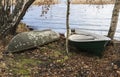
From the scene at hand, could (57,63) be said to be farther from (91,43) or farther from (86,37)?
(86,37)

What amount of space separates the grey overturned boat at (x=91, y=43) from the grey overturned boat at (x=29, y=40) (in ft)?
3.30

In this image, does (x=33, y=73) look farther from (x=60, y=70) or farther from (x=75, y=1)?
(x=75, y=1)

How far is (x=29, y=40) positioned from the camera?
11625 millimetres

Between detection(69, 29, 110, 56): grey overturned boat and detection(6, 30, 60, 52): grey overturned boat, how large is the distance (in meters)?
1.01

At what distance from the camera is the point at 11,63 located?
397 inches

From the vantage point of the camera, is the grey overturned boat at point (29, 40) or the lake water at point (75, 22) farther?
the lake water at point (75, 22)

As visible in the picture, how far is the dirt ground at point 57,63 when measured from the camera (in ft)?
31.3

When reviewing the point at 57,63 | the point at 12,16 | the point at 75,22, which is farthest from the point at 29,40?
the point at 75,22

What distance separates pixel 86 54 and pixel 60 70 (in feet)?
6.62

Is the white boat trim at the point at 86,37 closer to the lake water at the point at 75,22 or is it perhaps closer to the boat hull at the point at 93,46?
the boat hull at the point at 93,46

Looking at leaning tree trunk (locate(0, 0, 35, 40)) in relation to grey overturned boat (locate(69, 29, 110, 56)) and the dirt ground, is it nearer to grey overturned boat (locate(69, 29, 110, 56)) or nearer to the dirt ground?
the dirt ground

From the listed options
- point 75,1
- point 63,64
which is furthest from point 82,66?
point 75,1

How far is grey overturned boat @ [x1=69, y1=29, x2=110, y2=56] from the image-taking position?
435 inches

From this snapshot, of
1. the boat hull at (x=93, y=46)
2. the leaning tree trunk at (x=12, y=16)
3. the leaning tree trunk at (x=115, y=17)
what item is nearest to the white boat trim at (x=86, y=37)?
the boat hull at (x=93, y=46)
